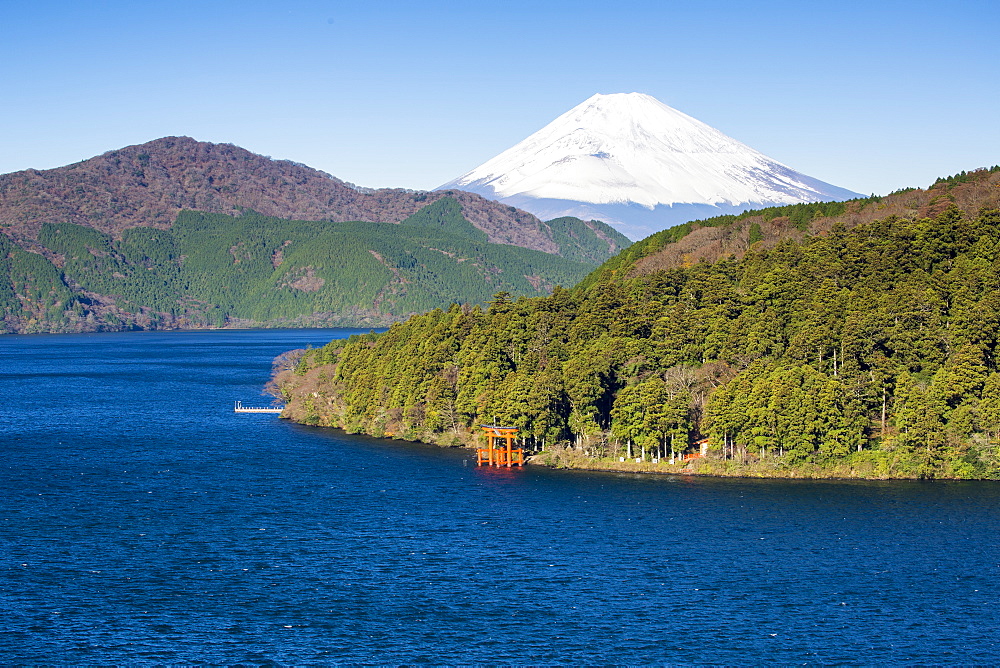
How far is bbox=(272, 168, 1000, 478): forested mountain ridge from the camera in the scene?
66812 millimetres

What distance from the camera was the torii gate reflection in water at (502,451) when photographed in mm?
74125

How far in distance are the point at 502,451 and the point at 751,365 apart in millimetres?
18778

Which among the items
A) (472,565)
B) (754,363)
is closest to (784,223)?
(754,363)

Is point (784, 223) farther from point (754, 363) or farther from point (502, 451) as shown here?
point (502, 451)

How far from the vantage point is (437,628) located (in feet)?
131

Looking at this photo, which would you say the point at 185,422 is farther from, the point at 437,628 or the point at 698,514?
the point at 437,628

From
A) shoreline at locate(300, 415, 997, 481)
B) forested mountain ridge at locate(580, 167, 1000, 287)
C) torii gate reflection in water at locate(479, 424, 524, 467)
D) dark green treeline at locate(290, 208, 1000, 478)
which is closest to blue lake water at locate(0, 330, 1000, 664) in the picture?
shoreline at locate(300, 415, 997, 481)

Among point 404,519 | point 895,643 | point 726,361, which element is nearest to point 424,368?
point 726,361

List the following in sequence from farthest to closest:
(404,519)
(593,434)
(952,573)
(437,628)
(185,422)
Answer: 1. (185,422)
2. (593,434)
3. (404,519)
4. (952,573)
5. (437,628)

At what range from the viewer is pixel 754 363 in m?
74.3

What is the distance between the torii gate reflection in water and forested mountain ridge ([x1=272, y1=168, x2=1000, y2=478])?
1387 millimetres

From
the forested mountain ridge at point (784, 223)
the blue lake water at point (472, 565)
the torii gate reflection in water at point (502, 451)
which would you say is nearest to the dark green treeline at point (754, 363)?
the torii gate reflection in water at point (502, 451)

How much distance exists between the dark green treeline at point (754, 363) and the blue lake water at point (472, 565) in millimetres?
3985

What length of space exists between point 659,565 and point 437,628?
12596mm
